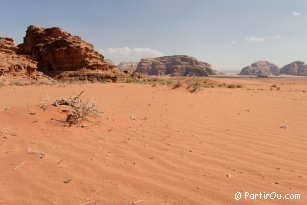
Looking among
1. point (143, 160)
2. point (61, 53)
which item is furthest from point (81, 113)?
point (61, 53)

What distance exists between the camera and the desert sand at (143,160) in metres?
3.10

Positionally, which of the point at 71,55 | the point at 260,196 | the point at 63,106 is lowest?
the point at 260,196

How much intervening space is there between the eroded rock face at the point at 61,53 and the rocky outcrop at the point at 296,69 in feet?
321

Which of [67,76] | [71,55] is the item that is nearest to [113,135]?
[67,76]

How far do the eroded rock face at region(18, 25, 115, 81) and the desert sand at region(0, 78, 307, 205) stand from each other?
2019 centimetres

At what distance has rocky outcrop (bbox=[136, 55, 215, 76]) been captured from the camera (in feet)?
282

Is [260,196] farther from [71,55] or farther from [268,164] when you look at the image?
[71,55]

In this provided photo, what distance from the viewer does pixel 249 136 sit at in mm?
5309

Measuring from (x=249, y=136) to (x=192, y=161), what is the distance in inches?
67.9

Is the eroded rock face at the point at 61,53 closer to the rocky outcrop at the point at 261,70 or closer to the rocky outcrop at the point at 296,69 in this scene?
the rocky outcrop at the point at 261,70

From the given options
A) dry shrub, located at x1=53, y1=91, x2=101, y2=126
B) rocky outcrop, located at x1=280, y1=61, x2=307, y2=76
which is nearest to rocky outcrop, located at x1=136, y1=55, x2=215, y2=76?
rocky outcrop, located at x1=280, y1=61, x2=307, y2=76

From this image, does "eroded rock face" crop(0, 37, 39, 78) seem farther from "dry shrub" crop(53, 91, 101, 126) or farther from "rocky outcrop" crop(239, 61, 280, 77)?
"rocky outcrop" crop(239, 61, 280, 77)

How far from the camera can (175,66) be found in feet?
289

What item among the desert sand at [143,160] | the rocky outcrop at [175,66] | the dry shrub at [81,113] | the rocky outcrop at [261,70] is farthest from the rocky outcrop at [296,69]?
the dry shrub at [81,113]
